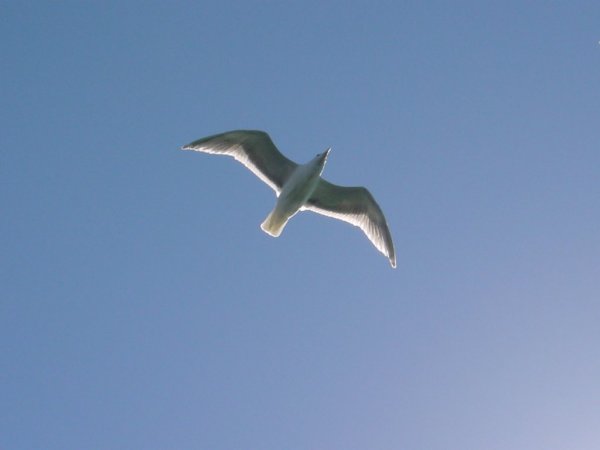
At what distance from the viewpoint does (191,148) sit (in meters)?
14.1

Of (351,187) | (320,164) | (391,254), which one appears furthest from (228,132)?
(391,254)

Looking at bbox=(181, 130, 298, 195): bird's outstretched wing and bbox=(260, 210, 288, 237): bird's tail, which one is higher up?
bbox=(181, 130, 298, 195): bird's outstretched wing

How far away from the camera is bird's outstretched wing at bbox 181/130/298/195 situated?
14594mm

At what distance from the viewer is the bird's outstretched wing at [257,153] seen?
14594 mm

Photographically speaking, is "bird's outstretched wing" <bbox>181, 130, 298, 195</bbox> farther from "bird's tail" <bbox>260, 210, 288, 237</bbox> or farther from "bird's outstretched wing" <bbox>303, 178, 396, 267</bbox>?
"bird's outstretched wing" <bbox>303, 178, 396, 267</bbox>

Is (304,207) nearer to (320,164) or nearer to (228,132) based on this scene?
(320,164)

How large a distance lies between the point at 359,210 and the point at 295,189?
2034 millimetres

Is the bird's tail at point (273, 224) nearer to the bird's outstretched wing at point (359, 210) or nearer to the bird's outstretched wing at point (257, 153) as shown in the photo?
the bird's outstretched wing at point (257, 153)

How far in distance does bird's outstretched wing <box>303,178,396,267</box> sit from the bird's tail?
1280 mm

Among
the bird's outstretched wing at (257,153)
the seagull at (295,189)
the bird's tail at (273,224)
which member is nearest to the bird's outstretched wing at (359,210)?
the seagull at (295,189)

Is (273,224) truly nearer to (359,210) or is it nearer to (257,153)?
(257,153)

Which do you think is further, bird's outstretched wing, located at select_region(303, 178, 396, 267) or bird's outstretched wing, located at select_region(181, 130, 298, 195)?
bird's outstretched wing, located at select_region(303, 178, 396, 267)

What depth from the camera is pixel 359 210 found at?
15938mm

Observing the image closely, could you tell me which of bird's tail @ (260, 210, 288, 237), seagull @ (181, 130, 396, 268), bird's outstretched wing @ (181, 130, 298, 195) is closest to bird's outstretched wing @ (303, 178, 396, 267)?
seagull @ (181, 130, 396, 268)
